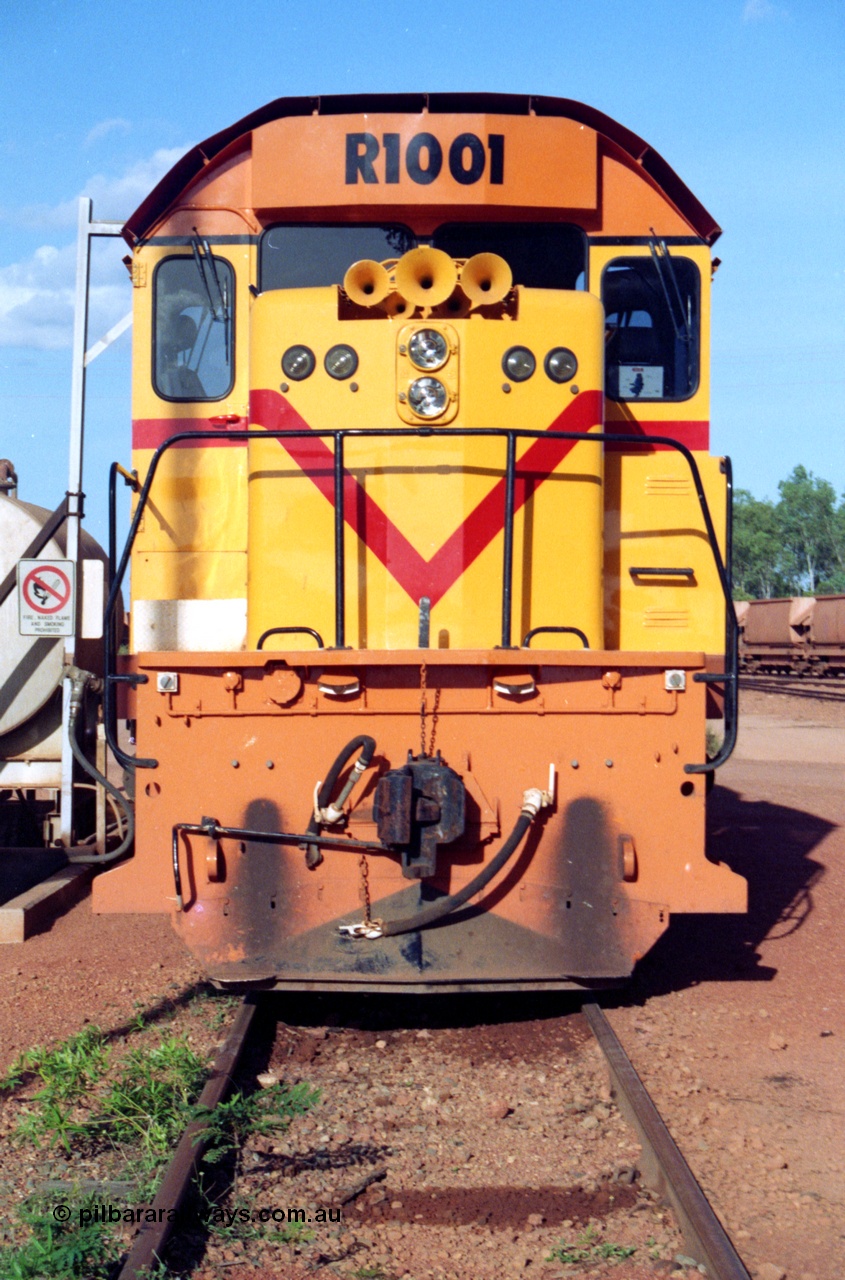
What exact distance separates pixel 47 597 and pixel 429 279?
12.0 ft

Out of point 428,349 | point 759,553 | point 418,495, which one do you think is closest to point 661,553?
point 418,495

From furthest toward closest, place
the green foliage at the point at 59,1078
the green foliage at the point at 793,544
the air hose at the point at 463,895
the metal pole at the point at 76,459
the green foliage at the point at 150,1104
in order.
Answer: the green foliage at the point at 793,544 < the metal pole at the point at 76,459 < the air hose at the point at 463,895 < the green foliage at the point at 59,1078 < the green foliage at the point at 150,1104

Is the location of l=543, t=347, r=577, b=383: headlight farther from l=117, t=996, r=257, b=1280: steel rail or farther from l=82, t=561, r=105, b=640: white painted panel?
l=82, t=561, r=105, b=640: white painted panel

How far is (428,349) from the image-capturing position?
16.5ft

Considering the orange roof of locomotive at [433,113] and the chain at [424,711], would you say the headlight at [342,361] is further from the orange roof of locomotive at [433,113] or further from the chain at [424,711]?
the chain at [424,711]

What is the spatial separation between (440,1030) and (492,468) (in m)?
2.42

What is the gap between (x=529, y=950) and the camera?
15.0 feet

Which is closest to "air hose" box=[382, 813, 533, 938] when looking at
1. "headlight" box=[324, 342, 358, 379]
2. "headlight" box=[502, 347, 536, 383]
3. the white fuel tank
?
"headlight" box=[502, 347, 536, 383]

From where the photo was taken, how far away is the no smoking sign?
24.2 ft

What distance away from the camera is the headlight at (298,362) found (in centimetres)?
509

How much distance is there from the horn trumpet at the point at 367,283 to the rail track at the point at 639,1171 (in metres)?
3.02

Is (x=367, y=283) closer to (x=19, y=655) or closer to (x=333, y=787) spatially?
(x=333, y=787)

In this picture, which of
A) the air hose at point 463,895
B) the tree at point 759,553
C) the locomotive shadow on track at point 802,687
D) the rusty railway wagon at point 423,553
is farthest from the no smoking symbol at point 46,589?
the tree at point 759,553

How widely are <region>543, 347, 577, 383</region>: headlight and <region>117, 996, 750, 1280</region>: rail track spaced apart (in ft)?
9.04
